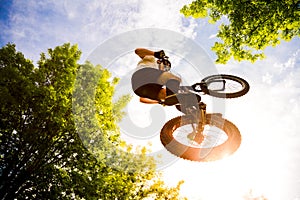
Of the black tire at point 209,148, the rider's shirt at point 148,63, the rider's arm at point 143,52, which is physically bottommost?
the black tire at point 209,148

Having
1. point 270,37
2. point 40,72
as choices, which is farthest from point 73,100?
point 270,37

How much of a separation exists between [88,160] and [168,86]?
11.3m

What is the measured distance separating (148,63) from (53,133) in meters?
11.2

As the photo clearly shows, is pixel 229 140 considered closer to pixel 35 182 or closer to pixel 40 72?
pixel 40 72

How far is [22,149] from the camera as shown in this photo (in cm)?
1206

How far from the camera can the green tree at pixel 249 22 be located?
23.8 ft

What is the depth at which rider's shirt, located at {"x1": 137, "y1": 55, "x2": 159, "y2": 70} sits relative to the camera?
3117 millimetres

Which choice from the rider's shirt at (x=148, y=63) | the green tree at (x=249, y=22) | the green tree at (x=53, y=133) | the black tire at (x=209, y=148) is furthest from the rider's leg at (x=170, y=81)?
the green tree at (x=53, y=133)

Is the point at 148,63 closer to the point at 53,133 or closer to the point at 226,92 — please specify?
the point at 226,92

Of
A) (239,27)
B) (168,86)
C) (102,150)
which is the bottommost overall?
(168,86)

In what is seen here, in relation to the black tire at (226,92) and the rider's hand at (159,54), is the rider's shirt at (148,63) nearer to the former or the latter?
the rider's hand at (159,54)

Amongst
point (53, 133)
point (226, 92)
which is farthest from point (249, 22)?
point (53, 133)

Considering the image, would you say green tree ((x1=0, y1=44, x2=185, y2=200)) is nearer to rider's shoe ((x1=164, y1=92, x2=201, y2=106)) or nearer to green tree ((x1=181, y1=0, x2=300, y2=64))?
green tree ((x1=181, y1=0, x2=300, y2=64))

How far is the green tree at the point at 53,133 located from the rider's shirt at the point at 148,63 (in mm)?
9672
